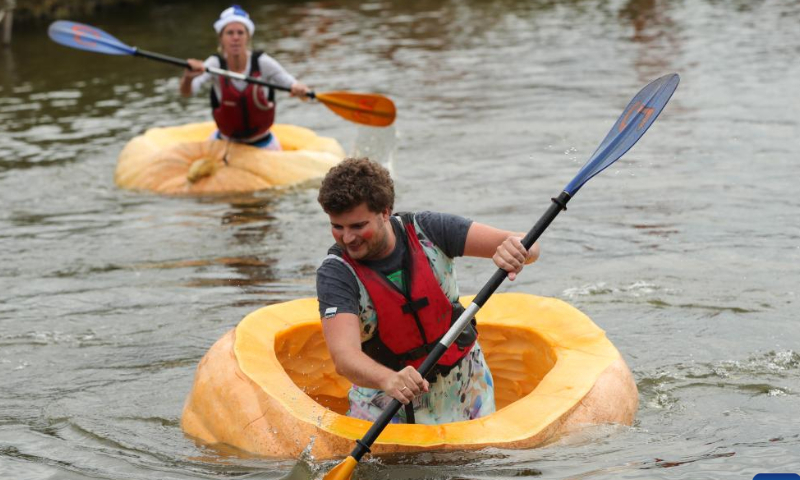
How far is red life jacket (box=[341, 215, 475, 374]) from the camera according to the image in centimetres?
376

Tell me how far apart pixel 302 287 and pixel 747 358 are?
Result: 238cm

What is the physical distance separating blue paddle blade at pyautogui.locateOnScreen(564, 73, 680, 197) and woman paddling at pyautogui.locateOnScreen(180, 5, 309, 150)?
4.08 meters

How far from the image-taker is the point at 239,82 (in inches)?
322

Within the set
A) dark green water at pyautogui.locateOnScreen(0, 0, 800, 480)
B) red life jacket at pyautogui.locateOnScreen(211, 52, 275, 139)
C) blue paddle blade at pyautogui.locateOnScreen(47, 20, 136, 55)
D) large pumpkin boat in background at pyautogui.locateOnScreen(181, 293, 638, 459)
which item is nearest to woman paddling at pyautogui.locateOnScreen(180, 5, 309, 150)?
red life jacket at pyautogui.locateOnScreen(211, 52, 275, 139)

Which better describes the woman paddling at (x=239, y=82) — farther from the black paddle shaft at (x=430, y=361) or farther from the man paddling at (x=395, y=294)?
the black paddle shaft at (x=430, y=361)

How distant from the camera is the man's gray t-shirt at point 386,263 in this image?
3.68 m

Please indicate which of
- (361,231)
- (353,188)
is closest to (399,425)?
(361,231)

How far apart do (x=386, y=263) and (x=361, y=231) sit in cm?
20

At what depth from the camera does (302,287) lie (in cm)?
617

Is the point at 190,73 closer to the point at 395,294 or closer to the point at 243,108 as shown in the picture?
the point at 243,108

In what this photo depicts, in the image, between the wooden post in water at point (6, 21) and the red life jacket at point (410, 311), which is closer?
the red life jacket at point (410, 311)

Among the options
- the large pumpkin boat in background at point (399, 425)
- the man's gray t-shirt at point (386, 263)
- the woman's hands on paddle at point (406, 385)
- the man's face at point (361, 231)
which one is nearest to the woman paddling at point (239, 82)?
the large pumpkin boat in background at point (399, 425)

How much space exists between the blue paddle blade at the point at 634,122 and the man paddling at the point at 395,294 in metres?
0.52

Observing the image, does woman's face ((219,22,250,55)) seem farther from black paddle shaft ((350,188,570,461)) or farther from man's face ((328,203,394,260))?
black paddle shaft ((350,188,570,461))
